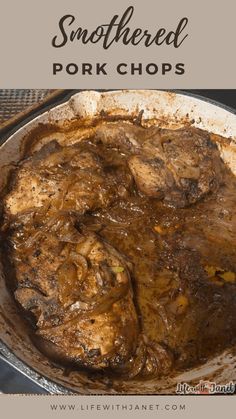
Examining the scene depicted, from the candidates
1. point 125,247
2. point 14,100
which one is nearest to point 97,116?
point 14,100

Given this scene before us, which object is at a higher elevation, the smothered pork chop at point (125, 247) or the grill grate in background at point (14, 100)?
the grill grate in background at point (14, 100)

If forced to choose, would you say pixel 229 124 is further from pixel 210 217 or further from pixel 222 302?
pixel 222 302

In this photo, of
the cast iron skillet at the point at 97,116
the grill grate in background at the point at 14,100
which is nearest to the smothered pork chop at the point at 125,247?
the cast iron skillet at the point at 97,116

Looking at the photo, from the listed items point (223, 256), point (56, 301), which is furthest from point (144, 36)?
point (56, 301)

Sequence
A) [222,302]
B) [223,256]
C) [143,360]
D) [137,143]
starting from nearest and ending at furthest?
[143,360] → [222,302] → [223,256] → [137,143]

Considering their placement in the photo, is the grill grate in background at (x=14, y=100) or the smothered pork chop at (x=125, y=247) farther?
the grill grate in background at (x=14, y=100)
